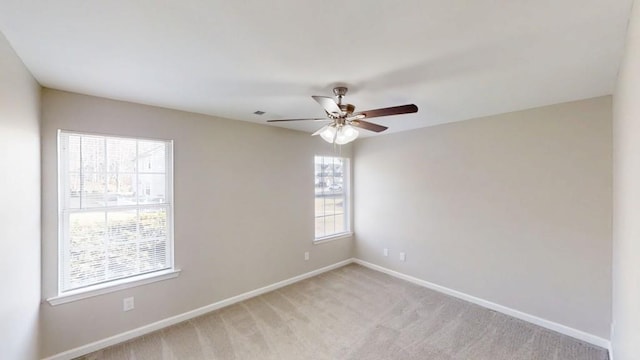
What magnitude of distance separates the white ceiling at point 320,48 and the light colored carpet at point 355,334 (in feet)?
7.74

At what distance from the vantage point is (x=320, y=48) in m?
1.63

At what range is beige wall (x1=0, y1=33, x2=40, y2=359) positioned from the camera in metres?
1.50

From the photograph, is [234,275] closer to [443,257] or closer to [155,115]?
[155,115]

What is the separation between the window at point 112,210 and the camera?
2381 mm

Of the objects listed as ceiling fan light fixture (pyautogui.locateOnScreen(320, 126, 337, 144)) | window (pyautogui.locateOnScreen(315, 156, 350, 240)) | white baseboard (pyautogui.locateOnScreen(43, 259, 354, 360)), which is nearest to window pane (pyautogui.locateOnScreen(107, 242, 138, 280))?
white baseboard (pyautogui.locateOnScreen(43, 259, 354, 360))

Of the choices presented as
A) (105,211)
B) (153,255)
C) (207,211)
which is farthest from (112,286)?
(207,211)

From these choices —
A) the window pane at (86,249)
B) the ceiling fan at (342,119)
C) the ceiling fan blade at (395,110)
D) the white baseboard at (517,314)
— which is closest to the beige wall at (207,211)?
the window pane at (86,249)

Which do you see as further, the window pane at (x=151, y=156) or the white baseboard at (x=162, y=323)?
the window pane at (x=151, y=156)

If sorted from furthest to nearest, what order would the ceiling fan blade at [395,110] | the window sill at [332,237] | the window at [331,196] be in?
1. the window at [331,196]
2. the window sill at [332,237]
3. the ceiling fan blade at [395,110]

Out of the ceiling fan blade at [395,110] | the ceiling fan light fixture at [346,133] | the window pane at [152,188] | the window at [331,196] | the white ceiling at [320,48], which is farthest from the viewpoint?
the window at [331,196]

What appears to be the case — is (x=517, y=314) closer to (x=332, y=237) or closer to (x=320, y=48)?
(x=332, y=237)

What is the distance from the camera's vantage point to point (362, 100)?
2.62 meters

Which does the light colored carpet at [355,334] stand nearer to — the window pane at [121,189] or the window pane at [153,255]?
the window pane at [153,255]

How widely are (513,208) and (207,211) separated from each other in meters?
3.56
